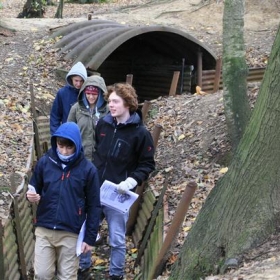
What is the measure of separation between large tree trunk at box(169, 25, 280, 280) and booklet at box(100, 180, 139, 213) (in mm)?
815

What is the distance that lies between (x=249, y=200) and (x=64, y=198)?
150 centimetres

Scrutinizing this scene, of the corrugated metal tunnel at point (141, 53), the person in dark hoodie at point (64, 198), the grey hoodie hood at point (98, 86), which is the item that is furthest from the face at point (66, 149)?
the corrugated metal tunnel at point (141, 53)

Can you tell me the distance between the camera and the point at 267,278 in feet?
11.8

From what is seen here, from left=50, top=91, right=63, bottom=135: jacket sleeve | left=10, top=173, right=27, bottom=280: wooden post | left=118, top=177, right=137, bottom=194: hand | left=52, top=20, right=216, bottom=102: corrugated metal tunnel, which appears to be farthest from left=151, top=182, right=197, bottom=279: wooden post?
left=52, top=20, right=216, bottom=102: corrugated metal tunnel

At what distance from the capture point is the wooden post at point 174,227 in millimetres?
4511

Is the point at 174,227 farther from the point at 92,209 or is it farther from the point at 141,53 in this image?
the point at 141,53

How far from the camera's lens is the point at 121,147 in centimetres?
508

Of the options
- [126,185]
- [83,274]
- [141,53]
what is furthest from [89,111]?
[141,53]

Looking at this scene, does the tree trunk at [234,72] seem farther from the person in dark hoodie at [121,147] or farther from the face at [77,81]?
the person in dark hoodie at [121,147]

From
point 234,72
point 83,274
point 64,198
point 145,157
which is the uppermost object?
point 234,72

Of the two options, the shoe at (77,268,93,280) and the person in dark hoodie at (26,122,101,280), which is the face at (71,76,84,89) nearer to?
the person in dark hoodie at (26,122,101,280)

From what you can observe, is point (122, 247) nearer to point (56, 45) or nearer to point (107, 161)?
point (107, 161)

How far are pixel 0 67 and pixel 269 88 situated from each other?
900cm

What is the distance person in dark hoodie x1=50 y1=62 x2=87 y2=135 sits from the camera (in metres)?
6.35
